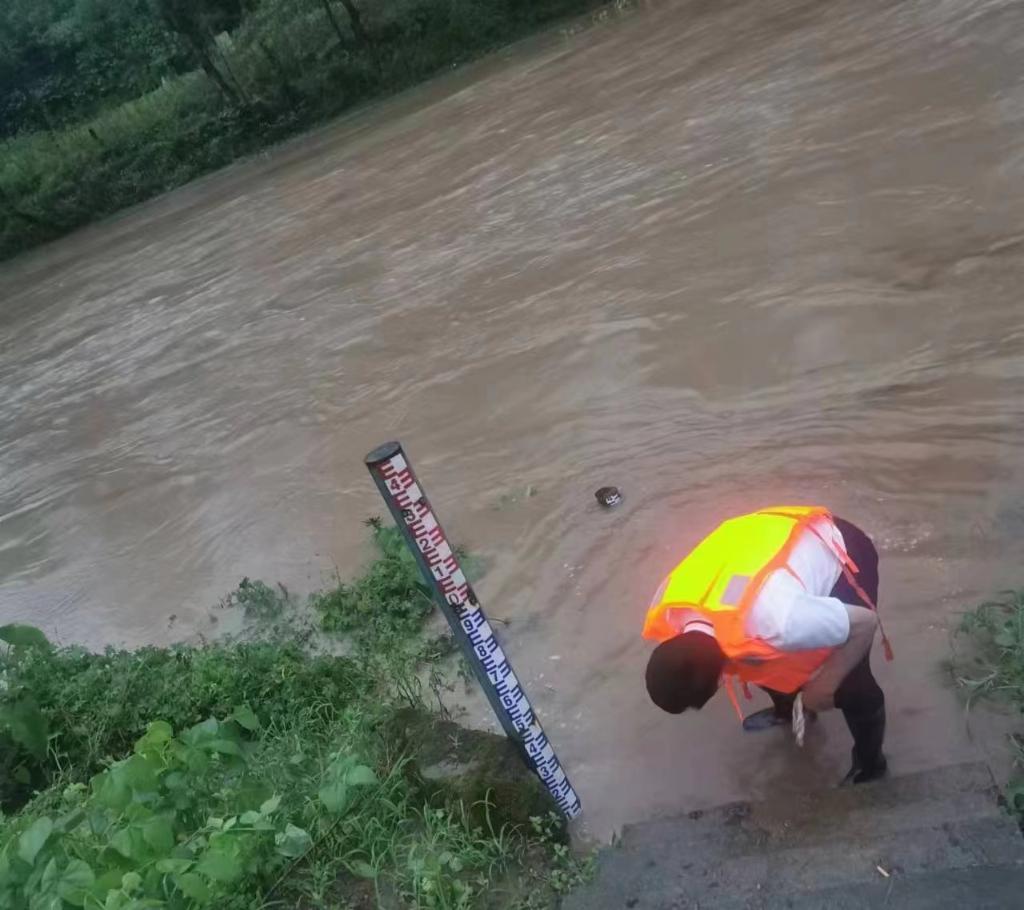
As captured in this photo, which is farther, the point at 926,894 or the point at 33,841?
the point at 33,841

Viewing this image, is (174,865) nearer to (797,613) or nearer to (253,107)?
(797,613)

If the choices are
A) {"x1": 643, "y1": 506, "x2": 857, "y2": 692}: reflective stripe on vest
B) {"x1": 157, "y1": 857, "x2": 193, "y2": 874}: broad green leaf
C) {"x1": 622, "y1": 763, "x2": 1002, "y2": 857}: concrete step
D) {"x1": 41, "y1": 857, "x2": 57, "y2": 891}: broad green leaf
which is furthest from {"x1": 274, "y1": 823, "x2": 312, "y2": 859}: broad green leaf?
{"x1": 643, "y1": 506, "x2": 857, "y2": 692}: reflective stripe on vest

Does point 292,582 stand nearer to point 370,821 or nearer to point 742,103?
point 370,821

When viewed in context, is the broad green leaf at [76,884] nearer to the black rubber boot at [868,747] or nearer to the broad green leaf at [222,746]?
the broad green leaf at [222,746]

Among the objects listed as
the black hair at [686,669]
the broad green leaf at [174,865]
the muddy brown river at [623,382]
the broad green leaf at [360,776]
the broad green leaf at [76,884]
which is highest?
the broad green leaf at [76,884]

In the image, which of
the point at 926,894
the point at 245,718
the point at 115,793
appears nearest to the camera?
the point at 926,894

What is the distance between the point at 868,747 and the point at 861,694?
227mm

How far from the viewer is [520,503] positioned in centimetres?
564

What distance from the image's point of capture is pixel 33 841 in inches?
108

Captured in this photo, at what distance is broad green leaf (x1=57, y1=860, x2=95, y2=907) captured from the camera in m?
2.59

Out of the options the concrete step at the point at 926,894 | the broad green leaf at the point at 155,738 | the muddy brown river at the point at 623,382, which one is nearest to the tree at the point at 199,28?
the muddy brown river at the point at 623,382

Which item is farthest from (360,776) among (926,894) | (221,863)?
(926,894)

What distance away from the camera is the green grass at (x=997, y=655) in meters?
3.18

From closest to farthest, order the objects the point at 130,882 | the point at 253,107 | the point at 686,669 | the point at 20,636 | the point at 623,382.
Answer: the point at 130,882
the point at 686,669
the point at 20,636
the point at 623,382
the point at 253,107
